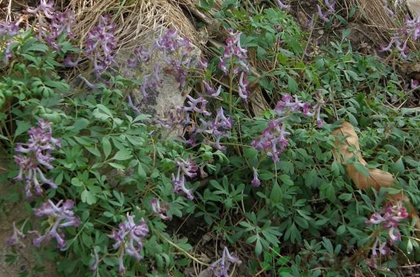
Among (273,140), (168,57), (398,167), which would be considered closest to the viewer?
(273,140)

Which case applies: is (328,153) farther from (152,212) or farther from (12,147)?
(12,147)

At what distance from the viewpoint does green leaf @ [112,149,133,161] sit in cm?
271

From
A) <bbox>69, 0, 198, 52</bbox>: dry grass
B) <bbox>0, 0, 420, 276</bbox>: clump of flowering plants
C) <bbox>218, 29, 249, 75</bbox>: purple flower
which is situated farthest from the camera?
<bbox>69, 0, 198, 52</bbox>: dry grass

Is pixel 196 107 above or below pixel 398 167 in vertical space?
above

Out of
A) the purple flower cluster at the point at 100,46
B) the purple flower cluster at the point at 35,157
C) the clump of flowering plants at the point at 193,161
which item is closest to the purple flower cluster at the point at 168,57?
the clump of flowering plants at the point at 193,161

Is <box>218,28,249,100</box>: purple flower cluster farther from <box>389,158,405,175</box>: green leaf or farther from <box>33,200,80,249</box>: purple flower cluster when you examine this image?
<box>33,200,80,249</box>: purple flower cluster

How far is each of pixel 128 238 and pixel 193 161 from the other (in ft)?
2.08

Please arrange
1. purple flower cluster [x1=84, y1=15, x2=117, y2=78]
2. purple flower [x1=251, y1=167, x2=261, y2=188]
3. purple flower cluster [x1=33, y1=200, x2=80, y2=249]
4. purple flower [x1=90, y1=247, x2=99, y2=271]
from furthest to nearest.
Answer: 1. purple flower [x1=251, y1=167, x2=261, y2=188]
2. purple flower cluster [x1=84, y1=15, x2=117, y2=78]
3. purple flower [x1=90, y1=247, x2=99, y2=271]
4. purple flower cluster [x1=33, y1=200, x2=80, y2=249]

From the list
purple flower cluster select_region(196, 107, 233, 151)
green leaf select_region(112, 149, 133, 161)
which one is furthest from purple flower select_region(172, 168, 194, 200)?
purple flower cluster select_region(196, 107, 233, 151)

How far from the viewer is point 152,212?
277 centimetres

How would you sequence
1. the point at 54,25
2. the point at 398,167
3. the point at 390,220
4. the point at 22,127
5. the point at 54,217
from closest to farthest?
the point at 54,217 < the point at 22,127 < the point at 390,220 < the point at 54,25 < the point at 398,167

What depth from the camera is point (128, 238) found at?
8.18 ft

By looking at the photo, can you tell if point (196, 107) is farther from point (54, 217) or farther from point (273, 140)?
point (54, 217)

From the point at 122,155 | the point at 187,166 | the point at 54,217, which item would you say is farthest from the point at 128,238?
the point at 187,166
